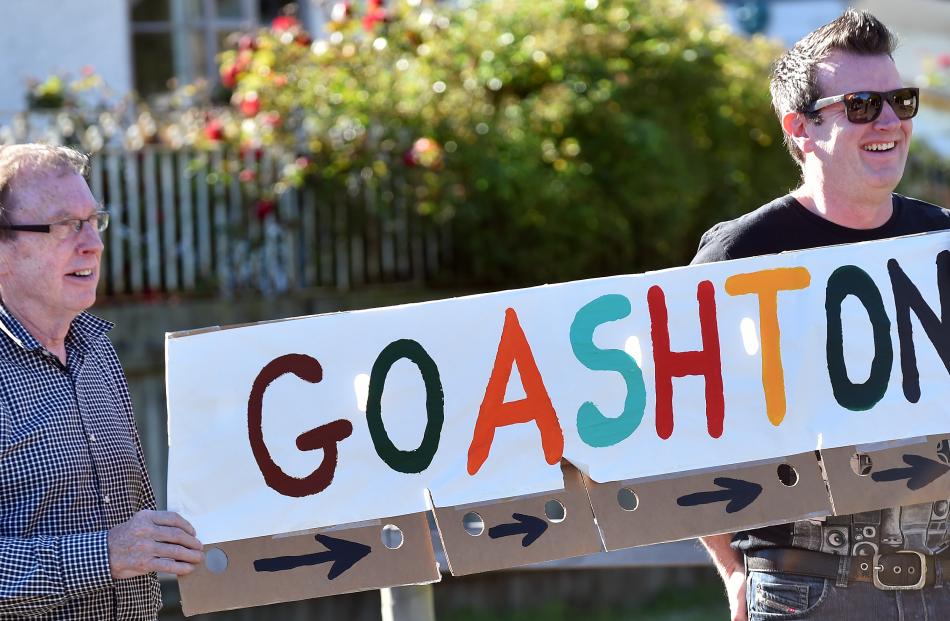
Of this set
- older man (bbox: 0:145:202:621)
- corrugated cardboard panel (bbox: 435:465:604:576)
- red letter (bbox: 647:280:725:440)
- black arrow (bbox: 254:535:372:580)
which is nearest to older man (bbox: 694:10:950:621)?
red letter (bbox: 647:280:725:440)

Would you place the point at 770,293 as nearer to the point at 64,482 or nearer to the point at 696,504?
the point at 696,504

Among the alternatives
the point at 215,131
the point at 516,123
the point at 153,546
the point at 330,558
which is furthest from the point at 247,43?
the point at 153,546

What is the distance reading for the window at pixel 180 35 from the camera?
1115 cm

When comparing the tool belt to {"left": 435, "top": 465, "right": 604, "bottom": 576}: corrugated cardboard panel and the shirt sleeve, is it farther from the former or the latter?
the shirt sleeve

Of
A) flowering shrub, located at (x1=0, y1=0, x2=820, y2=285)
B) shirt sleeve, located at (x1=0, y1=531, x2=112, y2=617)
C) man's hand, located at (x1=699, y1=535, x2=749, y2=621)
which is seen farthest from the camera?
flowering shrub, located at (x1=0, y1=0, x2=820, y2=285)

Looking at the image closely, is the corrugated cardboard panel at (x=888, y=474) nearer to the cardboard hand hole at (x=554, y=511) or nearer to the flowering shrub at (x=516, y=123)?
the cardboard hand hole at (x=554, y=511)

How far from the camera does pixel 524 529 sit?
9.82 feet

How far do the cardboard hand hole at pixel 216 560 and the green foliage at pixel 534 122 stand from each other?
517cm

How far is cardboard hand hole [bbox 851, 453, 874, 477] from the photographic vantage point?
3.06m

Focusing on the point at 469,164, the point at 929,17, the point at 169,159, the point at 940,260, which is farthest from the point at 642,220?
the point at 929,17

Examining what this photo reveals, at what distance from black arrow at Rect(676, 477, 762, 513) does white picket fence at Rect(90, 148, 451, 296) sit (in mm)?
5351

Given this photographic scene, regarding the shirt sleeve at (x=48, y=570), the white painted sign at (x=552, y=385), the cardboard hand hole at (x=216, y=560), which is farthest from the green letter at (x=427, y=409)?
the shirt sleeve at (x=48, y=570)

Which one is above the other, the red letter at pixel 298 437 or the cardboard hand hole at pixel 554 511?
the red letter at pixel 298 437

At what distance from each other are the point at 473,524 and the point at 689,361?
2.03ft
